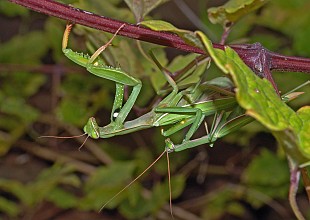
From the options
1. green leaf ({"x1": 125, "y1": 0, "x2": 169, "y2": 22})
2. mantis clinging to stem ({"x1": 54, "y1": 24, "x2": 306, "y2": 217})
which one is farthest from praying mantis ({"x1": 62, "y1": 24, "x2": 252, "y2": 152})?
green leaf ({"x1": 125, "y1": 0, "x2": 169, "y2": 22})

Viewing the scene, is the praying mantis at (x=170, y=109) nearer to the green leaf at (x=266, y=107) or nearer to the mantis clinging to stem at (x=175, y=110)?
the mantis clinging to stem at (x=175, y=110)

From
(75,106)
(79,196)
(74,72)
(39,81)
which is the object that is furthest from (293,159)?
(79,196)

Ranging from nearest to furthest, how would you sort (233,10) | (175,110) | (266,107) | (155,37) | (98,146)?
(266,107)
(155,37)
(175,110)
(233,10)
(98,146)

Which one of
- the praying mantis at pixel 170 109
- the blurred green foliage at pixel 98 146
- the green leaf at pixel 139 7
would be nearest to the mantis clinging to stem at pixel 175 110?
the praying mantis at pixel 170 109

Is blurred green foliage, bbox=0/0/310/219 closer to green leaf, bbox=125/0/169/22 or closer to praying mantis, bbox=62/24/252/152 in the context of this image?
green leaf, bbox=125/0/169/22

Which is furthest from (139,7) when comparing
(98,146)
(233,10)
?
(98,146)

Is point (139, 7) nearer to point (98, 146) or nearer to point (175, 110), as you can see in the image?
point (175, 110)
